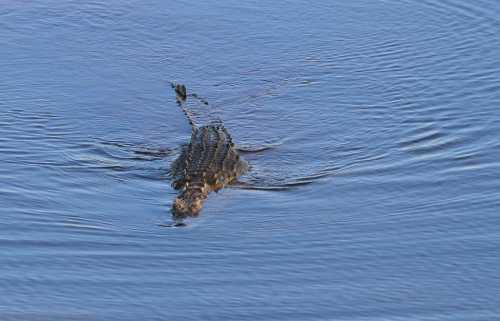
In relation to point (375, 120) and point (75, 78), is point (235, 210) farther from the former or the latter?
point (75, 78)

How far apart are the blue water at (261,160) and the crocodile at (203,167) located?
0.16 meters

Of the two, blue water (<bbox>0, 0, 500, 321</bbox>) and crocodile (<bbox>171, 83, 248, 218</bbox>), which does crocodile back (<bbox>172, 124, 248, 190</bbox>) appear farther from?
blue water (<bbox>0, 0, 500, 321</bbox>)

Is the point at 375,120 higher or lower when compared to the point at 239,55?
lower

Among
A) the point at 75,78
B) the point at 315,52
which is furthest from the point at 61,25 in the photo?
the point at 315,52

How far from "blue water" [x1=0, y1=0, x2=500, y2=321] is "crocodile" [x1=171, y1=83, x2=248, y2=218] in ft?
0.53

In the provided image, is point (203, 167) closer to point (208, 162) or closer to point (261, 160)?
point (208, 162)

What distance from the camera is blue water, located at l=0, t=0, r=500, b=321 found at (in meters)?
10.0

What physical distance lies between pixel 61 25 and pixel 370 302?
9.74m

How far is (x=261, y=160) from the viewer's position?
13211 millimetres

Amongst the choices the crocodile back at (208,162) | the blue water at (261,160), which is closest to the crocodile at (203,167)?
the crocodile back at (208,162)

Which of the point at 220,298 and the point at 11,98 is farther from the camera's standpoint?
the point at 11,98

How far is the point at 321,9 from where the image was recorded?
18.5m

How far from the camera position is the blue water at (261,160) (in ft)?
32.8

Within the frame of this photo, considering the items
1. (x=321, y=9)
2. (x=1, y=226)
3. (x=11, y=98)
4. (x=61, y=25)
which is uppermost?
(x=321, y=9)
